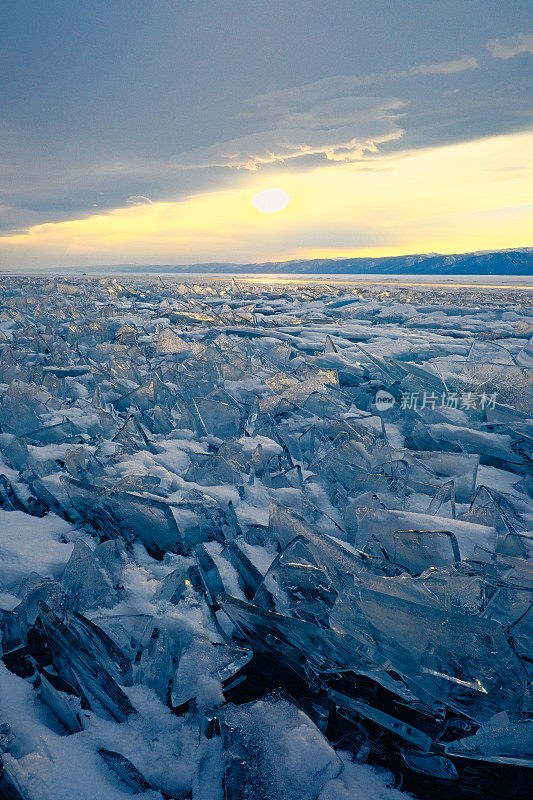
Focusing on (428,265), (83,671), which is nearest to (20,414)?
(83,671)

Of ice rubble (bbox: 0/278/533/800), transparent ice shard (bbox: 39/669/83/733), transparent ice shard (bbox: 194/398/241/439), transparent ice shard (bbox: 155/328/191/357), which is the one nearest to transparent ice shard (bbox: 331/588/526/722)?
ice rubble (bbox: 0/278/533/800)

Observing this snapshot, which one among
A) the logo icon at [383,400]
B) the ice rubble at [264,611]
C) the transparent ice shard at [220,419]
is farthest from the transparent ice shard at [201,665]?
the logo icon at [383,400]

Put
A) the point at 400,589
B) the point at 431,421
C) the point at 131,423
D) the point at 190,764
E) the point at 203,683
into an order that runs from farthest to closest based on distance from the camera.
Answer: the point at 431,421 → the point at 131,423 → the point at 400,589 → the point at 203,683 → the point at 190,764

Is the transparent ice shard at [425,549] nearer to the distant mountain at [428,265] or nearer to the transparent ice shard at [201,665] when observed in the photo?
the transparent ice shard at [201,665]

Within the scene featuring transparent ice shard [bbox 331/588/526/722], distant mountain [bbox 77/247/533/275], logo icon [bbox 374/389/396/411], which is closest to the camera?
transparent ice shard [bbox 331/588/526/722]

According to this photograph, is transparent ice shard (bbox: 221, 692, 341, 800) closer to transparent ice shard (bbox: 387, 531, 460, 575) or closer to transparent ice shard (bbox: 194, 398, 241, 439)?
transparent ice shard (bbox: 387, 531, 460, 575)

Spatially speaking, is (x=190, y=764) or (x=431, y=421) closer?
(x=190, y=764)

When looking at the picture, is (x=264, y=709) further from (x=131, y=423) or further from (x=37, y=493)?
(x=131, y=423)

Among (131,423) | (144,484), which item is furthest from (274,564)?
(131,423)
